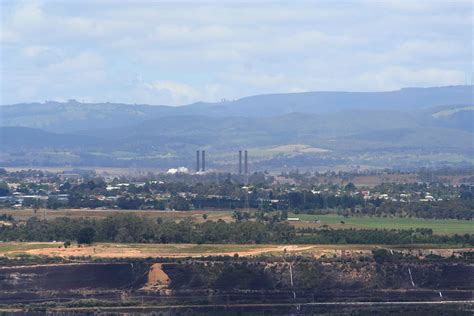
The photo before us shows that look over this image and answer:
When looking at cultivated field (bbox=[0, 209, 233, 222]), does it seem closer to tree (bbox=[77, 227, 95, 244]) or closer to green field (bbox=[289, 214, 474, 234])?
green field (bbox=[289, 214, 474, 234])

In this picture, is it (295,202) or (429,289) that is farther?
(295,202)

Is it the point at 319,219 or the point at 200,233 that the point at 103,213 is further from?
the point at 200,233

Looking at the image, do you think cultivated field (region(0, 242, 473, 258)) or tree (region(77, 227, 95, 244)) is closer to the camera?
cultivated field (region(0, 242, 473, 258))

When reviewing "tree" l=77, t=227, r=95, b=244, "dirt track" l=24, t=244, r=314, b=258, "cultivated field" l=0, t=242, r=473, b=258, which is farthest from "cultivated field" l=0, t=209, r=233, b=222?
"dirt track" l=24, t=244, r=314, b=258

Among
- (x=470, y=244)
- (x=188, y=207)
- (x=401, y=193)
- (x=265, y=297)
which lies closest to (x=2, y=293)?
(x=265, y=297)

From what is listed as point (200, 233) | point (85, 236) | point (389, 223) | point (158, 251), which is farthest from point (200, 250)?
point (389, 223)

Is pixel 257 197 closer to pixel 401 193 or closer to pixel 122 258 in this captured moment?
pixel 401 193
